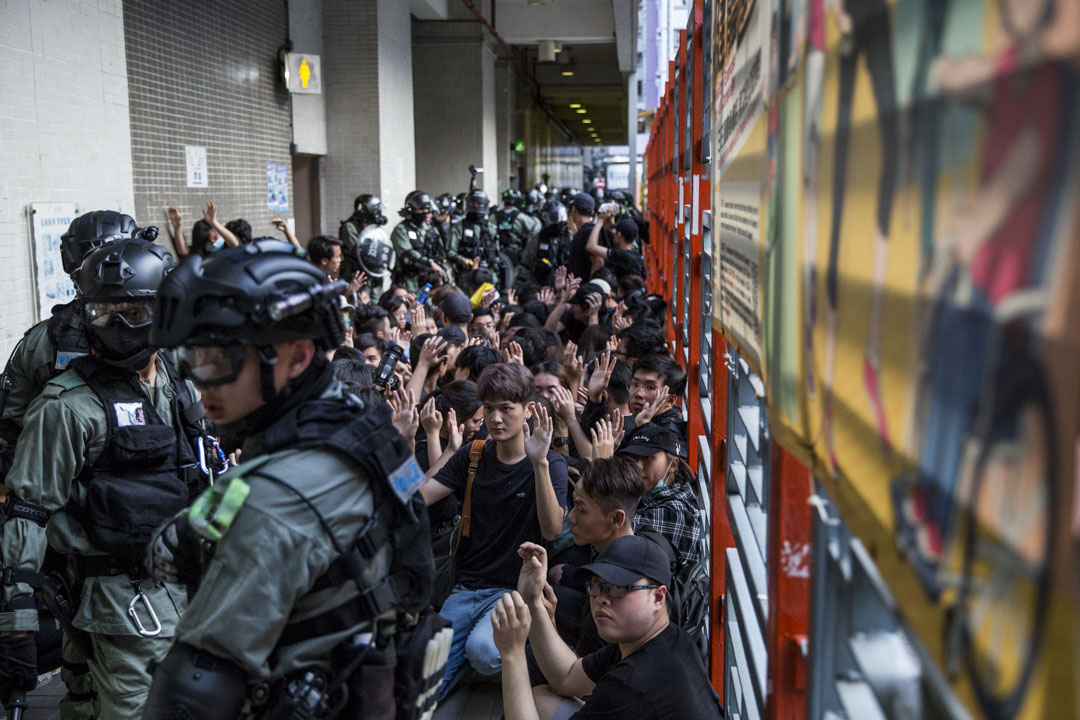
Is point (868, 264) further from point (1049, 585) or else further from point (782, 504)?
point (782, 504)

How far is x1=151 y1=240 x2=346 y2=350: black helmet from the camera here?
2.26m

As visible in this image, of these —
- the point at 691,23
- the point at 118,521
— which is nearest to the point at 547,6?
the point at 691,23

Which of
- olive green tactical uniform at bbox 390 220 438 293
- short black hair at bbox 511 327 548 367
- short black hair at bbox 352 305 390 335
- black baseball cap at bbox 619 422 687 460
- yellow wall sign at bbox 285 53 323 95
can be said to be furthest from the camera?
yellow wall sign at bbox 285 53 323 95

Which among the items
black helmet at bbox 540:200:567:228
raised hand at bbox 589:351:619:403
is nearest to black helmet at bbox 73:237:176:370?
raised hand at bbox 589:351:619:403

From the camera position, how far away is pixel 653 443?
4254mm

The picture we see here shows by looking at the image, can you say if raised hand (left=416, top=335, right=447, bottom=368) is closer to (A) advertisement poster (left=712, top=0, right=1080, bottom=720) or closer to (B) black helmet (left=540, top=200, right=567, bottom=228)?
(A) advertisement poster (left=712, top=0, right=1080, bottom=720)

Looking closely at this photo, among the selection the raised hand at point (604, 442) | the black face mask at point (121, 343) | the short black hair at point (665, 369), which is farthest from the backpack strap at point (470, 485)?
the black face mask at point (121, 343)

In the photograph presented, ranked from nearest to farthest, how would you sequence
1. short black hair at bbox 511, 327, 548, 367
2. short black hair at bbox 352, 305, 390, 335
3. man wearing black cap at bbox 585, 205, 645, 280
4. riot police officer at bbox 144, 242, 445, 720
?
riot police officer at bbox 144, 242, 445, 720
short black hair at bbox 511, 327, 548, 367
short black hair at bbox 352, 305, 390, 335
man wearing black cap at bbox 585, 205, 645, 280

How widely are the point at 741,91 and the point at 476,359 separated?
413cm

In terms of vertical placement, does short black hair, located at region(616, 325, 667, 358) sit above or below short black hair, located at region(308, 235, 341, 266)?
below

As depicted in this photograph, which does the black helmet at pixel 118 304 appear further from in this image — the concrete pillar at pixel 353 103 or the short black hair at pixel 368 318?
the concrete pillar at pixel 353 103

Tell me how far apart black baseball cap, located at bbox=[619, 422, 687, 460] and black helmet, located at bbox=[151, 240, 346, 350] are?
2.05 metres

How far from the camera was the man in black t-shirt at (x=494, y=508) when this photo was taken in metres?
4.86

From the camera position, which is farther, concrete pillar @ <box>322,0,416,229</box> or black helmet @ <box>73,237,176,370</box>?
concrete pillar @ <box>322,0,416,229</box>
